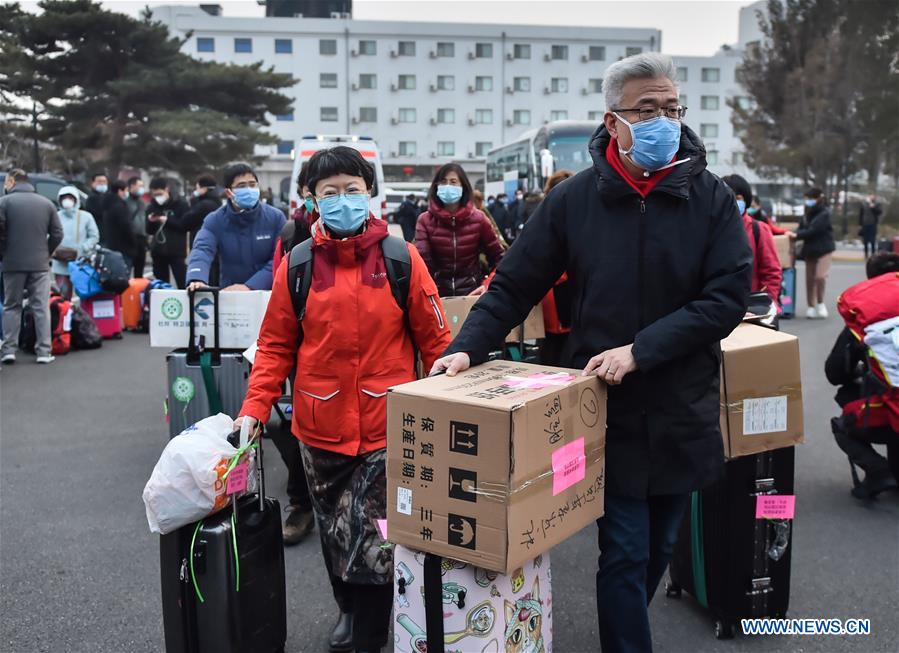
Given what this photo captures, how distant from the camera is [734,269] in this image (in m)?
2.63

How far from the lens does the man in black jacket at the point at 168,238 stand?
11844 mm

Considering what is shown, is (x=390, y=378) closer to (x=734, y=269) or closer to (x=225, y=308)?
(x=734, y=269)

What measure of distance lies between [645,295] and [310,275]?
126cm

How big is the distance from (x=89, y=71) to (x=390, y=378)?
29960 millimetres

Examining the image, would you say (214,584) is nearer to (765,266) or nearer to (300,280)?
(300,280)

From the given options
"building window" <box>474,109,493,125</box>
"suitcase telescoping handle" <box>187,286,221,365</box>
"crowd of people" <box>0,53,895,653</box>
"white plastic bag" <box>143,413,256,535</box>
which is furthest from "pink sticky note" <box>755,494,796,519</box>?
"building window" <box>474,109,493,125</box>

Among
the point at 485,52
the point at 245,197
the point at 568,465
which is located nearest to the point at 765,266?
the point at 245,197

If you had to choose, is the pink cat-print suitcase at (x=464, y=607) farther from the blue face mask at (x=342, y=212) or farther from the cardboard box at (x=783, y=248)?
the cardboard box at (x=783, y=248)

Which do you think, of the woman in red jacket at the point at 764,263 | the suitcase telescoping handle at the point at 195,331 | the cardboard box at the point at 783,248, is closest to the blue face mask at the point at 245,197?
the suitcase telescoping handle at the point at 195,331

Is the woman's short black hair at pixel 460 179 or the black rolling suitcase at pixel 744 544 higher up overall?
the woman's short black hair at pixel 460 179

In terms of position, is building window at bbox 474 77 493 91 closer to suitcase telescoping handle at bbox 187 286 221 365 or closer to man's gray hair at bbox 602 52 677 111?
suitcase telescoping handle at bbox 187 286 221 365

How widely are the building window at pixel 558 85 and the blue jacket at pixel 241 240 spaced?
6351 centimetres

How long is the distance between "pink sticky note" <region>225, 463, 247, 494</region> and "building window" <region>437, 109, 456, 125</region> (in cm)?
6475

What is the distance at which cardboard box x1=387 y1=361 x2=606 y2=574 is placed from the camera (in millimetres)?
2223
